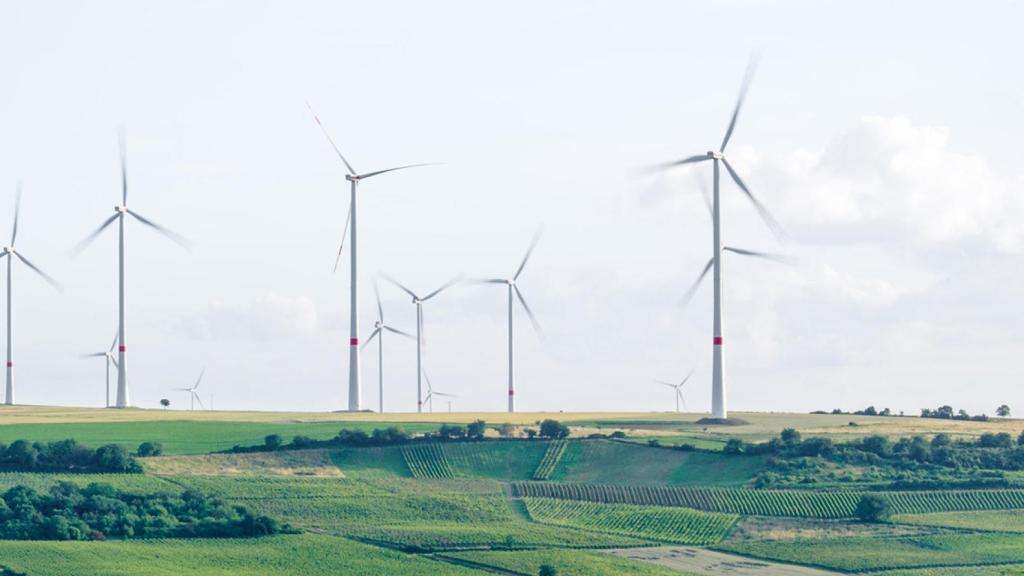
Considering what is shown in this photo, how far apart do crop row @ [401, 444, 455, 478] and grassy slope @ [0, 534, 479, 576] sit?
43.1 meters

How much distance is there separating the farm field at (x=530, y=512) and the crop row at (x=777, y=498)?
0.31 metres

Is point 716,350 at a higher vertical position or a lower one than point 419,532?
higher

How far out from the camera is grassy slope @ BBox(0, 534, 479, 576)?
121312 millimetres

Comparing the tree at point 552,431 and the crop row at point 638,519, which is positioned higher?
the tree at point 552,431

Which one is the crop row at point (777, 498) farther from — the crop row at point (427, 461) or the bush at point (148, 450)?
the bush at point (148, 450)

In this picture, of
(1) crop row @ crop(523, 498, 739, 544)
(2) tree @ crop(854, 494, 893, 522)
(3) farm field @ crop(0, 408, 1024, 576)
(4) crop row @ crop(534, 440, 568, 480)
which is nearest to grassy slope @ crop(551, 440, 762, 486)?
(3) farm field @ crop(0, 408, 1024, 576)

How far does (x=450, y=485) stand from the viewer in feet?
563

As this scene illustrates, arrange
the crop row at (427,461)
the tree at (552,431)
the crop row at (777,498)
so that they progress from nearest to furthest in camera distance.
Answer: the crop row at (777,498) < the crop row at (427,461) < the tree at (552,431)

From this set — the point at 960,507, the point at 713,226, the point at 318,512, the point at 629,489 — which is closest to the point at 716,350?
the point at 713,226

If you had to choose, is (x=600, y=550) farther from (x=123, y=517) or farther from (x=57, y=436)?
(x=57, y=436)

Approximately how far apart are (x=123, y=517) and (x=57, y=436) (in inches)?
1884

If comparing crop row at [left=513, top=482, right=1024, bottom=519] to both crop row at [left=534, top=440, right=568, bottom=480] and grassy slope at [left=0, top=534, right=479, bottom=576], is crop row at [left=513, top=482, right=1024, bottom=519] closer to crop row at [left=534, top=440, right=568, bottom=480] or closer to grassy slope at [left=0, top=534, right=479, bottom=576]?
crop row at [left=534, top=440, right=568, bottom=480]

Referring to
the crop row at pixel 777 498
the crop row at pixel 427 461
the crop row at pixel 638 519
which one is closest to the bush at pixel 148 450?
the crop row at pixel 427 461

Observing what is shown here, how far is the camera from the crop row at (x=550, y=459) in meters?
180
